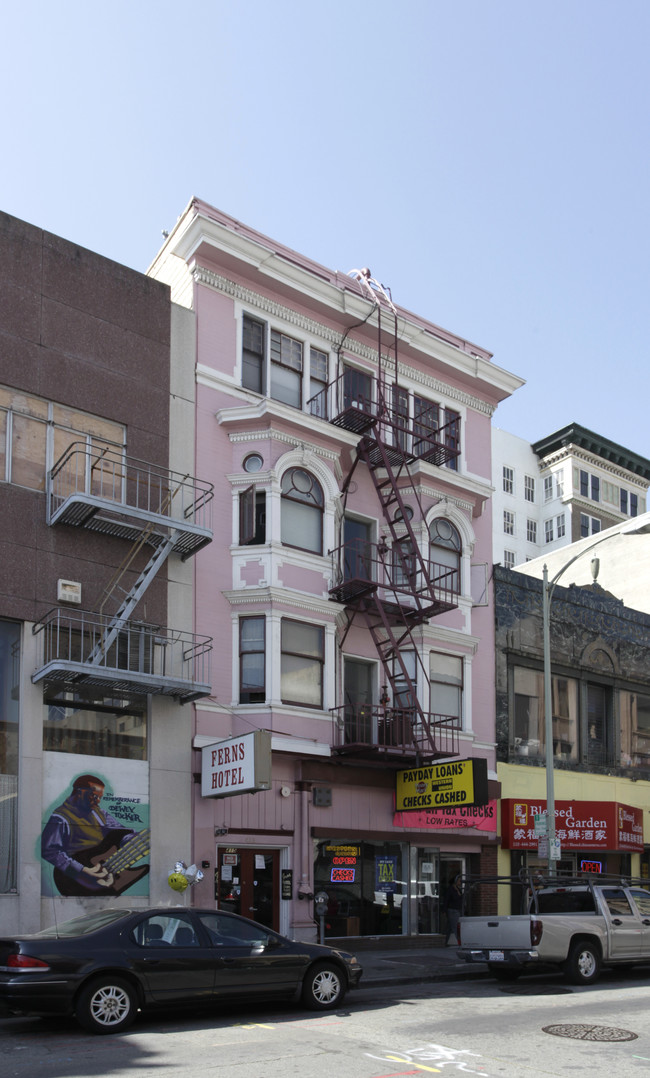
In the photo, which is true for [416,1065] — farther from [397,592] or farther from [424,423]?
[424,423]

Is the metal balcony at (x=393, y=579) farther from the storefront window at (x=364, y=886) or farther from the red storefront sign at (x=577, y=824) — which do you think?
the red storefront sign at (x=577, y=824)

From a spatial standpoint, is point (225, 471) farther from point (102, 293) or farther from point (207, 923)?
point (207, 923)

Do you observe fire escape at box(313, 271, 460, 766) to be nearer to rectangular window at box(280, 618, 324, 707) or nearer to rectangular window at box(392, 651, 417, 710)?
rectangular window at box(392, 651, 417, 710)

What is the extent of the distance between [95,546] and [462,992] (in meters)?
9.62

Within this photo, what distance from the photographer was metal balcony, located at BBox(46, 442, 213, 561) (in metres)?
18.9

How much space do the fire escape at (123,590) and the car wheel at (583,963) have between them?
742 cm

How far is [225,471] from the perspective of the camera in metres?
22.4

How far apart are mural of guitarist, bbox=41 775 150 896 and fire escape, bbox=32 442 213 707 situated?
172 cm

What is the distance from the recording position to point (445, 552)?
2602 centimetres

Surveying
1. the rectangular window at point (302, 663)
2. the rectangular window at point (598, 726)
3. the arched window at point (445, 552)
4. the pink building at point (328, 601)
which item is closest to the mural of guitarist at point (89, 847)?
the pink building at point (328, 601)

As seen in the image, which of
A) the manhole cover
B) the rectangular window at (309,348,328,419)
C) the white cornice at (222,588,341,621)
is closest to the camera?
the manhole cover

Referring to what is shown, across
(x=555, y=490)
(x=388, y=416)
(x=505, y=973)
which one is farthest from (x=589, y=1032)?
(x=555, y=490)

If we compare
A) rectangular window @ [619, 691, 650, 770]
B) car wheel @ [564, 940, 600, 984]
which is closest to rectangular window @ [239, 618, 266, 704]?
car wheel @ [564, 940, 600, 984]

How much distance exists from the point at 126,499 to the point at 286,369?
558cm
